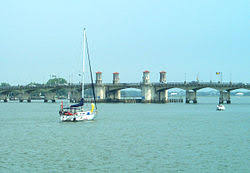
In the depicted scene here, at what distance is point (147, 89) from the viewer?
565 ft

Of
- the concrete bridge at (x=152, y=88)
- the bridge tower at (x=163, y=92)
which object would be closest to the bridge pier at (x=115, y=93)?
the concrete bridge at (x=152, y=88)

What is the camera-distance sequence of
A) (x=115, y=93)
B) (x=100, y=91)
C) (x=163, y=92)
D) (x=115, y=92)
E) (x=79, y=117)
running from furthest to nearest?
(x=115, y=93)
(x=115, y=92)
(x=163, y=92)
(x=100, y=91)
(x=79, y=117)

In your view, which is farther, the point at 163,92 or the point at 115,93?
the point at 115,93

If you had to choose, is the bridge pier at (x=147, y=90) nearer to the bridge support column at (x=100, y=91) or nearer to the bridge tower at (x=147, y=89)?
the bridge tower at (x=147, y=89)

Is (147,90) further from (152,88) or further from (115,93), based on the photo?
(115,93)

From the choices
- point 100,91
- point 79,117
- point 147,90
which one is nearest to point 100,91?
point 100,91

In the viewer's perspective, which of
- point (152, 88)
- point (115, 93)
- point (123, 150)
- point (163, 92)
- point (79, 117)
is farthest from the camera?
point (115, 93)

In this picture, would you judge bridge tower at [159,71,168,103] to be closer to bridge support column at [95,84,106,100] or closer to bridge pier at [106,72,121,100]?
bridge pier at [106,72,121,100]

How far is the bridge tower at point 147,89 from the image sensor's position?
172 metres

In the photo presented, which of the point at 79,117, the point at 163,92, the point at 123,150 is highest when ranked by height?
the point at 163,92

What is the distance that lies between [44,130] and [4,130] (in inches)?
221

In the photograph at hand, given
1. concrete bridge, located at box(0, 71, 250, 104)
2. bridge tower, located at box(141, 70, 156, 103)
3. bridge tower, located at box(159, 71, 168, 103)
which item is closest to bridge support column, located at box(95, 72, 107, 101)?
concrete bridge, located at box(0, 71, 250, 104)

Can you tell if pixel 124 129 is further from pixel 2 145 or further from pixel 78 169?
pixel 78 169

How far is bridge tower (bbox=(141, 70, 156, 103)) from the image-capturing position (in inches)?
6777
